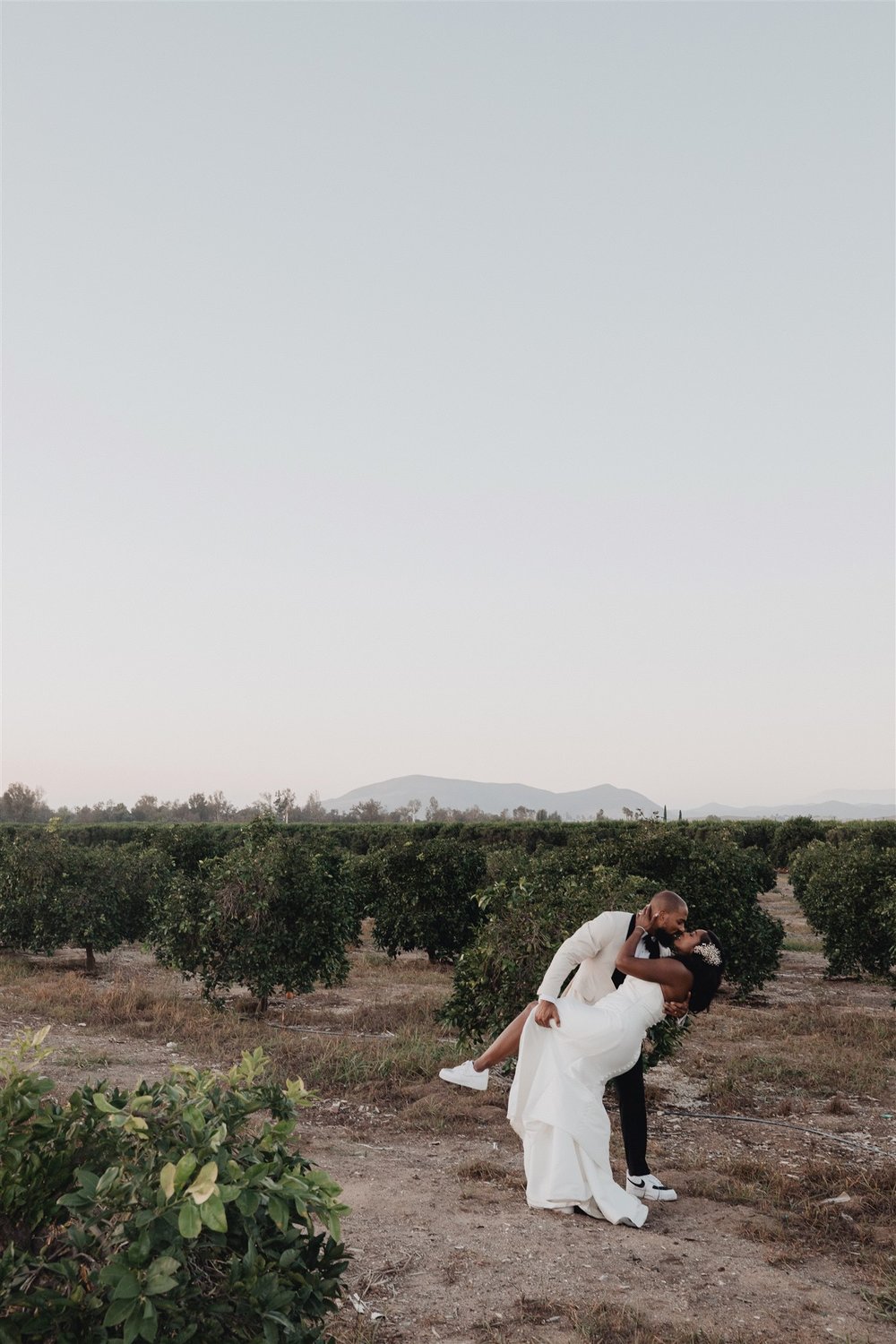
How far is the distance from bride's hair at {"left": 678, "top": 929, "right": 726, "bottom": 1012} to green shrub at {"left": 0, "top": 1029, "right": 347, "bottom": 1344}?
3.17 meters

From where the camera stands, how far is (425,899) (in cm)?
1605

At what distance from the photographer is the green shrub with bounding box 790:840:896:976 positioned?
13.3 metres

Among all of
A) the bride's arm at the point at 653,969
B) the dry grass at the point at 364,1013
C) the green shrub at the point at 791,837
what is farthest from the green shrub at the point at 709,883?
the green shrub at the point at 791,837

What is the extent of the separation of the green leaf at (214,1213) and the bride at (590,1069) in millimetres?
3404

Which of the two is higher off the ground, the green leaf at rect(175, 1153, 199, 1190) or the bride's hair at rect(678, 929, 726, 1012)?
the green leaf at rect(175, 1153, 199, 1190)

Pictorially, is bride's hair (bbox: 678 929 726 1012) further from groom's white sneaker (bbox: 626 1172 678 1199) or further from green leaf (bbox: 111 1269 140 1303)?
green leaf (bbox: 111 1269 140 1303)

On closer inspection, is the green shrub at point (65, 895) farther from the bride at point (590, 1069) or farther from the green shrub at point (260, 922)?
the bride at point (590, 1069)

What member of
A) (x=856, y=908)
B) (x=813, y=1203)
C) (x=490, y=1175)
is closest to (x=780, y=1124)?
(x=813, y=1203)

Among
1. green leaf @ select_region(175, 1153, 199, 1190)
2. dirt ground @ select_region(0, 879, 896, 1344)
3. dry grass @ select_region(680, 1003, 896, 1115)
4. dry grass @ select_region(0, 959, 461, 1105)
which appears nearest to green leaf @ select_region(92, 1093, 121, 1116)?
green leaf @ select_region(175, 1153, 199, 1190)

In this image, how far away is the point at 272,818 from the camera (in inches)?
463

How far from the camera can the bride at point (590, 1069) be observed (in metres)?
5.07

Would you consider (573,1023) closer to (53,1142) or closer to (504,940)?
(504,940)

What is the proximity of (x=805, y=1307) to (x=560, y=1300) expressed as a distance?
107 cm

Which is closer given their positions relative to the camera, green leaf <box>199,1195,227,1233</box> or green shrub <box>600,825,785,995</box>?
green leaf <box>199,1195,227,1233</box>
